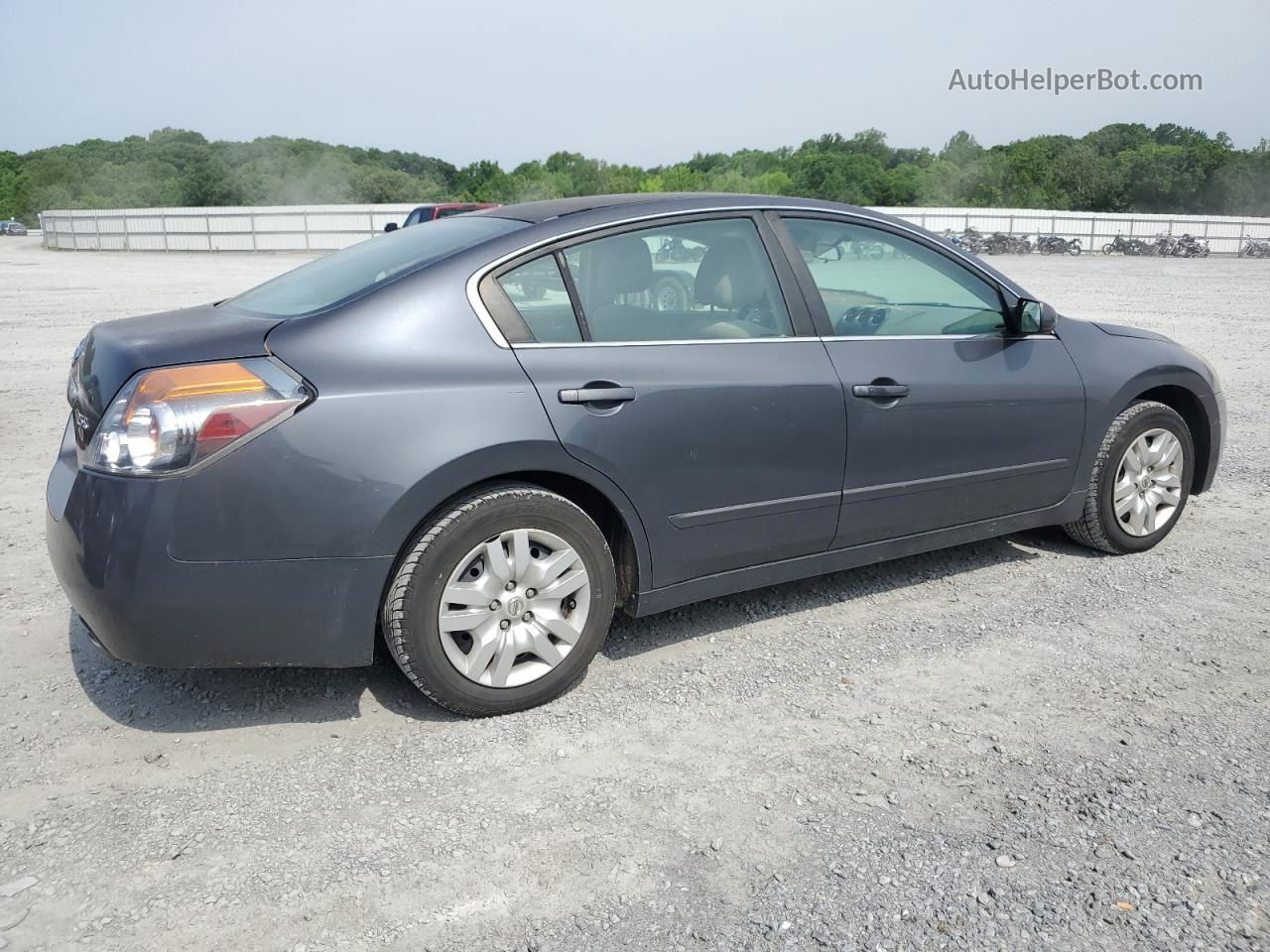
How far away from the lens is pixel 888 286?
4316mm

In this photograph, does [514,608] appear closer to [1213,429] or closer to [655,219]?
[655,219]

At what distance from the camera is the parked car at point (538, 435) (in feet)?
9.81

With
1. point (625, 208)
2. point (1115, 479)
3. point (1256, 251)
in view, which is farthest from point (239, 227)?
Result: point (1115, 479)

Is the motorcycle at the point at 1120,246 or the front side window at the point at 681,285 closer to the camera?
the front side window at the point at 681,285

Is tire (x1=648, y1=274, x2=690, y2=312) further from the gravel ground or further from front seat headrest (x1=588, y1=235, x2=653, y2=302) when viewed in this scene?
the gravel ground

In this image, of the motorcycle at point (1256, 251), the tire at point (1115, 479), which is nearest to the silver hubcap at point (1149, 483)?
the tire at point (1115, 479)

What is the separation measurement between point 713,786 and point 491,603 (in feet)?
2.82

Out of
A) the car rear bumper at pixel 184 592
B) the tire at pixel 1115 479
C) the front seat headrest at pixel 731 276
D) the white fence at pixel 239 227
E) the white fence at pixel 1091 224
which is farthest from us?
the white fence at pixel 1091 224

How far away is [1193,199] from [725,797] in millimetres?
95199

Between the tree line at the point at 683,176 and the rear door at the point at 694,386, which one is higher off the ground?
the tree line at the point at 683,176

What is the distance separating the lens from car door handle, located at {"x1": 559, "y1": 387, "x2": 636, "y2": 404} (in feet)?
11.0

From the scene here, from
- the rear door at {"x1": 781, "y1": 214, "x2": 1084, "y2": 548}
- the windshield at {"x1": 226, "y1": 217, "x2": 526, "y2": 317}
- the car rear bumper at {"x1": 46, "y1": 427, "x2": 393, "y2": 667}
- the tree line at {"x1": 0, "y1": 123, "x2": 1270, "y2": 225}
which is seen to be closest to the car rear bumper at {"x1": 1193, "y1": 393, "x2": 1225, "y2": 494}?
the rear door at {"x1": 781, "y1": 214, "x2": 1084, "y2": 548}

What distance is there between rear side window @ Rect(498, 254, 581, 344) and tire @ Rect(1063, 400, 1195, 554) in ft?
8.63

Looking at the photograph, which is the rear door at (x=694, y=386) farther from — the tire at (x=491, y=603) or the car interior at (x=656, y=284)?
the tire at (x=491, y=603)
